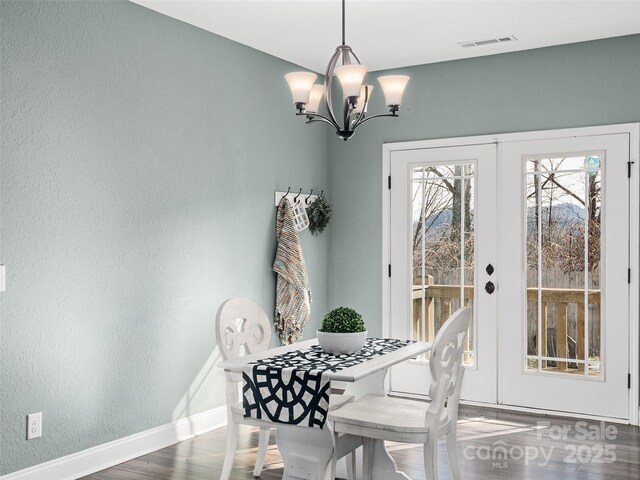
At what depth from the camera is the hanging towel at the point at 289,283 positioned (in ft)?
15.9

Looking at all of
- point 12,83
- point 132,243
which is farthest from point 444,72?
point 12,83

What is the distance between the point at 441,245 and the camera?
508 centimetres

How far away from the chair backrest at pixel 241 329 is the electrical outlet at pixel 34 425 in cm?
92

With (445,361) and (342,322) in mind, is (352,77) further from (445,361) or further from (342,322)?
(445,361)

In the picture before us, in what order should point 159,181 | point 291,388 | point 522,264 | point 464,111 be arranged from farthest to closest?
point 464,111
point 522,264
point 159,181
point 291,388

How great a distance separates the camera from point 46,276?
327 cm

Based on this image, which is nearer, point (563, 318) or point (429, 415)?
point (429, 415)

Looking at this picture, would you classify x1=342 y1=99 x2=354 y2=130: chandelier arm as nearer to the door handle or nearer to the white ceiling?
the white ceiling

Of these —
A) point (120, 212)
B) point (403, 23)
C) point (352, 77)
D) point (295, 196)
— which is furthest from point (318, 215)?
point (352, 77)

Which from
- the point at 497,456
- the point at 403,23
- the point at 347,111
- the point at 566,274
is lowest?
the point at 497,456

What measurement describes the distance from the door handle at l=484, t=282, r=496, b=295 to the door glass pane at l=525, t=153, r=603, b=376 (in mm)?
242

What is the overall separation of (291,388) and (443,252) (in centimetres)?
258

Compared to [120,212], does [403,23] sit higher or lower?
higher

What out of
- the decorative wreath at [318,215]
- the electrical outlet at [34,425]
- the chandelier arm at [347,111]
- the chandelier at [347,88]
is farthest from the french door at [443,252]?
the electrical outlet at [34,425]
